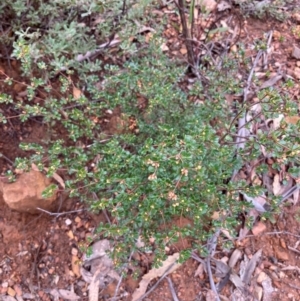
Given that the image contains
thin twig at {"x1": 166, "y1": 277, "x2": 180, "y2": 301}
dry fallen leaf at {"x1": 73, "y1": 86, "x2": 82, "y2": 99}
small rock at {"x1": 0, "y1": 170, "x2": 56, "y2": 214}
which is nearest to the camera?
thin twig at {"x1": 166, "y1": 277, "x2": 180, "y2": 301}

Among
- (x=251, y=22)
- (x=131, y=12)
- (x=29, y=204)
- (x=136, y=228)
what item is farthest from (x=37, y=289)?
(x=251, y=22)

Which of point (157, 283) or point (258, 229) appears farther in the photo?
point (258, 229)

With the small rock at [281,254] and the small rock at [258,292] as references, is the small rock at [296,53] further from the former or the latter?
the small rock at [258,292]

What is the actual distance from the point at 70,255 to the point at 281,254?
114 cm

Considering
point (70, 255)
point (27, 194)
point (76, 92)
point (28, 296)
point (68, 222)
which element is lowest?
point (28, 296)

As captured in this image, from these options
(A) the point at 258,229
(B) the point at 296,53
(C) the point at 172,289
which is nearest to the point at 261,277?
(A) the point at 258,229

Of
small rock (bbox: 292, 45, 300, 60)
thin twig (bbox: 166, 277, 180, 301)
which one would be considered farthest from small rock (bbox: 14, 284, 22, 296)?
small rock (bbox: 292, 45, 300, 60)

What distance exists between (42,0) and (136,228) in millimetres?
1518

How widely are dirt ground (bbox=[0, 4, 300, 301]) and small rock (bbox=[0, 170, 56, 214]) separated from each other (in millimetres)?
79

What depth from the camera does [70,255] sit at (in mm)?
2447

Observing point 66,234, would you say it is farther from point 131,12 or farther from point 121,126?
point 131,12

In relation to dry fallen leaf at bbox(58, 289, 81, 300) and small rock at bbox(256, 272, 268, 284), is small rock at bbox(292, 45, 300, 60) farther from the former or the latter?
dry fallen leaf at bbox(58, 289, 81, 300)

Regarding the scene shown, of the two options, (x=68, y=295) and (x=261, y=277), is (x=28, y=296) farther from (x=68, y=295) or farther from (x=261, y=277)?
(x=261, y=277)

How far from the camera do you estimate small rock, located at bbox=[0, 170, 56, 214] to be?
240cm
